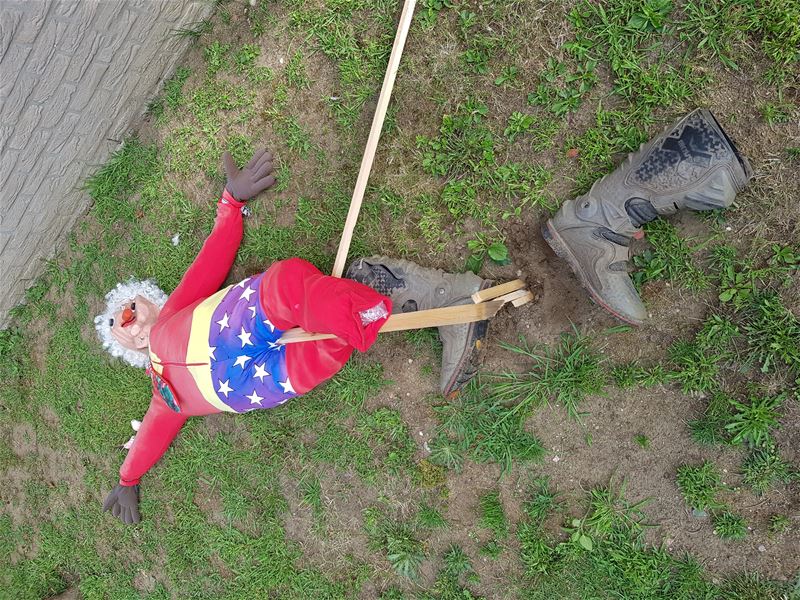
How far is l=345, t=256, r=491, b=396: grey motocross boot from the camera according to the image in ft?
9.80

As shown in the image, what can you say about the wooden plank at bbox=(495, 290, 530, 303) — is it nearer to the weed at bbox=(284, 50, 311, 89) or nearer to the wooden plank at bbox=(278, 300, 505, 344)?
the wooden plank at bbox=(278, 300, 505, 344)

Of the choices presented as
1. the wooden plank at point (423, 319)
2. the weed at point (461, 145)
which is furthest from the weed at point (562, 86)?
the wooden plank at point (423, 319)

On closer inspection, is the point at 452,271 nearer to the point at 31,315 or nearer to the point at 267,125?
the point at 267,125

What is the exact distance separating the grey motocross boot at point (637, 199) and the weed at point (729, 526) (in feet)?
4.06

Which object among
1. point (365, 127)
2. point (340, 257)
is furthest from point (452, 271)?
point (365, 127)

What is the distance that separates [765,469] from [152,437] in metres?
3.66

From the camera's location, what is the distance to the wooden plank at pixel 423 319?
2.77 m

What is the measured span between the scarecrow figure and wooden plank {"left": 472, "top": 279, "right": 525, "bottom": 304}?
3.2 inches

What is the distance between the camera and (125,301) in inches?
149

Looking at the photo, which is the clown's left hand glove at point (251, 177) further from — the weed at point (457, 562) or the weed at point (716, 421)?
the weed at point (716, 421)

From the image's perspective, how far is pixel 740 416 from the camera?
2.84 m


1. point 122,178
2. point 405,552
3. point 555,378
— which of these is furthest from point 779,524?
point 122,178

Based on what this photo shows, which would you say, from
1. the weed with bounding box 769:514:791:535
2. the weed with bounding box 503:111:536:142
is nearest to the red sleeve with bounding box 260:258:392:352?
the weed with bounding box 503:111:536:142

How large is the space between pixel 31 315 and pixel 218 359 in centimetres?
246
